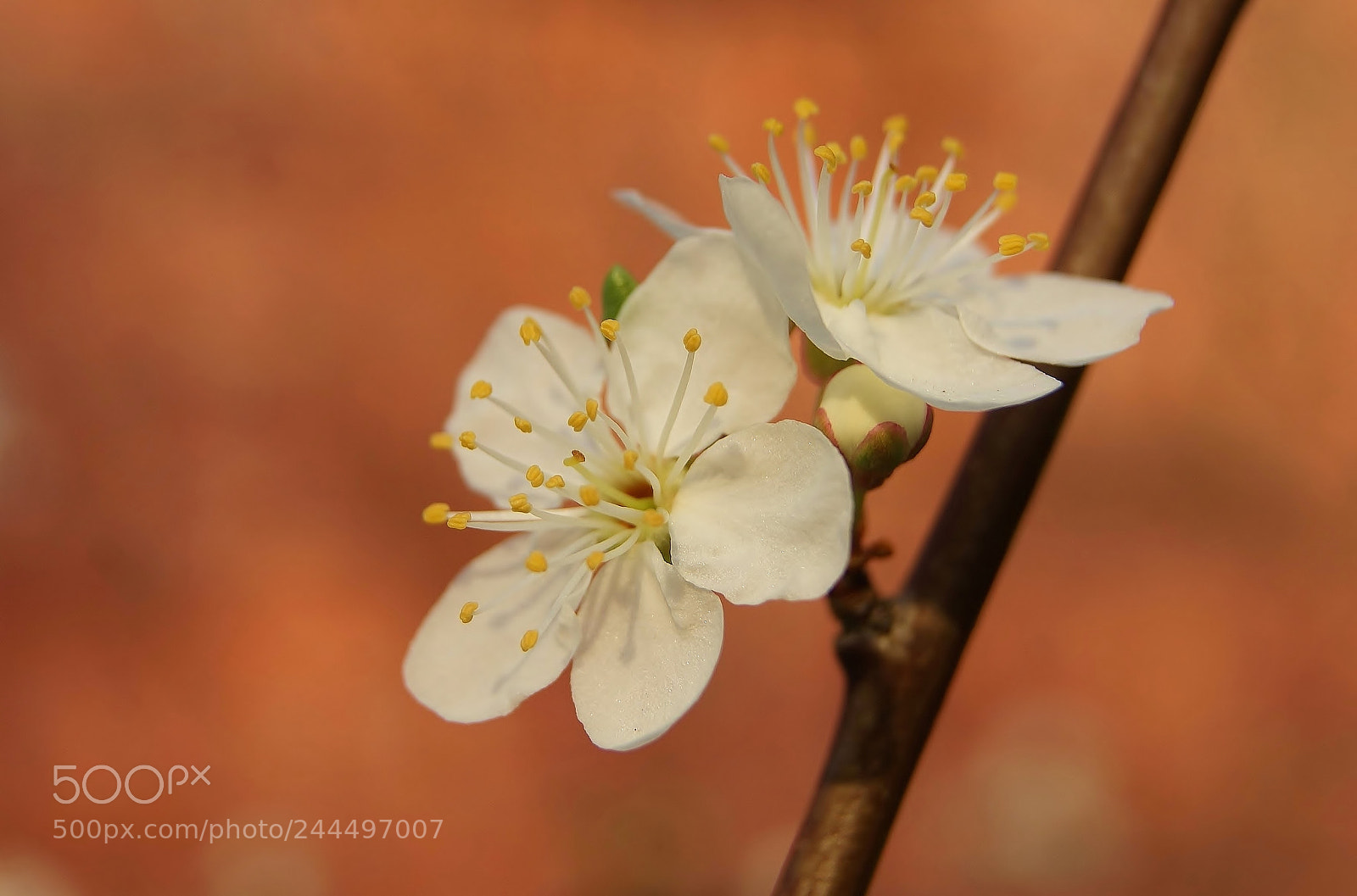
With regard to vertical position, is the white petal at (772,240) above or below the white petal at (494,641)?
above

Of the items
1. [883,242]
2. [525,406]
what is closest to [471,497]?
[525,406]

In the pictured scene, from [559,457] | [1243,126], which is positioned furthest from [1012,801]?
[1243,126]

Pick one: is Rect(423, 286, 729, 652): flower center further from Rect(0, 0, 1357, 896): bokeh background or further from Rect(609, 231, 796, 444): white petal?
Rect(0, 0, 1357, 896): bokeh background

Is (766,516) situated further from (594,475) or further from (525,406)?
(525,406)

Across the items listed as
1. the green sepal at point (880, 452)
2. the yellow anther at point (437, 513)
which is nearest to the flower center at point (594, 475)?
the yellow anther at point (437, 513)

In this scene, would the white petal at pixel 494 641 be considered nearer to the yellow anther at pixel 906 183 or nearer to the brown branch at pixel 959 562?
the brown branch at pixel 959 562

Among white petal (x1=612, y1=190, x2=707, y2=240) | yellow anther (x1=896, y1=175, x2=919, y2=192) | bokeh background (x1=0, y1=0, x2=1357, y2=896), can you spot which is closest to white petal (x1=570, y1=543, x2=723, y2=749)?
white petal (x1=612, y1=190, x2=707, y2=240)
